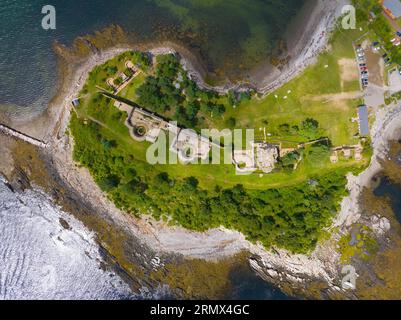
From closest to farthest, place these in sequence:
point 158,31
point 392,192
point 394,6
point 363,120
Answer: point 394,6 → point 363,120 → point 158,31 → point 392,192

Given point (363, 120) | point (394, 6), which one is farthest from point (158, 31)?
point (394, 6)

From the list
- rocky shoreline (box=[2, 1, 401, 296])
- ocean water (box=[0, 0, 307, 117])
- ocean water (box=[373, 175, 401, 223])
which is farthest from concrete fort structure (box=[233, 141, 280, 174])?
ocean water (box=[373, 175, 401, 223])

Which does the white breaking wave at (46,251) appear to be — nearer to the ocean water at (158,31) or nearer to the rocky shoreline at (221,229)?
the rocky shoreline at (221,229)

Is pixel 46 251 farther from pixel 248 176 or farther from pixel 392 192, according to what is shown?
pixel 392 192

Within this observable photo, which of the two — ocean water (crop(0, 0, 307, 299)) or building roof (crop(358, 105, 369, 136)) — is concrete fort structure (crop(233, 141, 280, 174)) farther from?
ocean water (crop(0, 0, 307, 299))

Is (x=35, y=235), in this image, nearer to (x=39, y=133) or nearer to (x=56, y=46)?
(x=39, y=133)

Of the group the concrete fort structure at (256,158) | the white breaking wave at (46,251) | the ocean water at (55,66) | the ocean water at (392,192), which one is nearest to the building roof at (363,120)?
the ocean water at (392,192)
